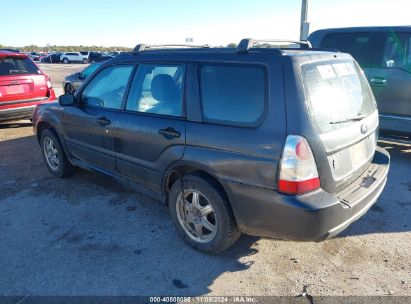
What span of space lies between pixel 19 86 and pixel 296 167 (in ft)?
23.1

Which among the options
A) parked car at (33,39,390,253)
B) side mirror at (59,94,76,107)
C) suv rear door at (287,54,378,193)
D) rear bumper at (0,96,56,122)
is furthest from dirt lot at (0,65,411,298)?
rear bumper at (0,96,56,122)

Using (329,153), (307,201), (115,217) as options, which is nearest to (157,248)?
(115,217)

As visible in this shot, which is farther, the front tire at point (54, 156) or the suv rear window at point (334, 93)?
the front tire at point (54, 156)

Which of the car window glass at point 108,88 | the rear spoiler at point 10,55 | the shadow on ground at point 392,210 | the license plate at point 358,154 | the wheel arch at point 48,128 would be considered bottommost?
the shadow on ground at point 392,210

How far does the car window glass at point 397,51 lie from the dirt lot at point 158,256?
2000 mm

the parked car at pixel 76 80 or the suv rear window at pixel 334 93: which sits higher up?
the suv rear window at pixel 334 93

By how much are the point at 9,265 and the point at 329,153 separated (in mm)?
2796

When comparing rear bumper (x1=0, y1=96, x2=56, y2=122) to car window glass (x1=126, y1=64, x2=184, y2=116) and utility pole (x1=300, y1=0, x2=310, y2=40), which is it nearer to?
car window glass (x1=126, y1=64, x2=184, y2=116)

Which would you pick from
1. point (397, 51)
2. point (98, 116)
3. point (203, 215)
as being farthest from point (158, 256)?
point (397, 51)

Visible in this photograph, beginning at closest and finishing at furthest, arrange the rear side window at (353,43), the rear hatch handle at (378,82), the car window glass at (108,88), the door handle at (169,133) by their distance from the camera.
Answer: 1. the door handle at (169,133)
2. the car window glass at (108,88)
3. the rear hatch handle at (378,82)
4. the rear side window at (353,43)

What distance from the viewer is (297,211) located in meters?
2.49

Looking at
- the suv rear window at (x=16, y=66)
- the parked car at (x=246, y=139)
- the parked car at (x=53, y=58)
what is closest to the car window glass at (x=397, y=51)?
the parked car at (x=246, y=139)

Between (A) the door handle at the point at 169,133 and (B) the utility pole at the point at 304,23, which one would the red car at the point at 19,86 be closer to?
(A) the door handle at the point at 169,133

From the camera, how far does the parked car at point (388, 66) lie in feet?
17.1
